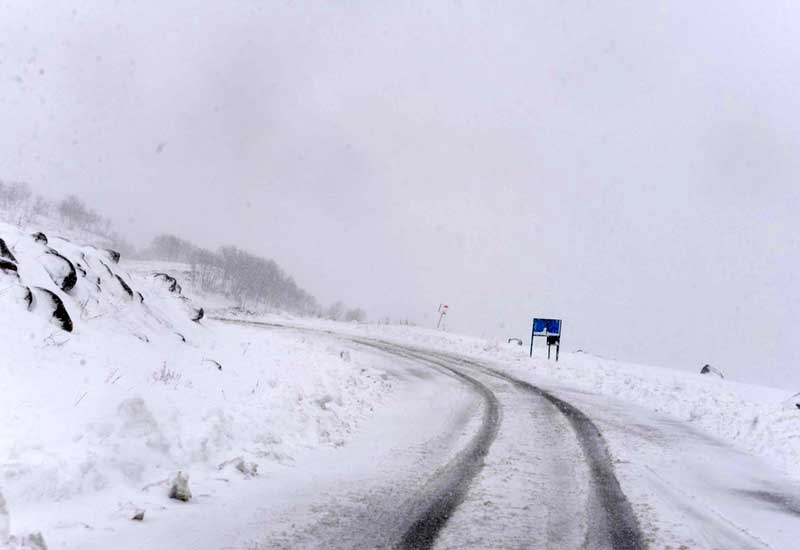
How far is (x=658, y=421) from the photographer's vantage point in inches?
443

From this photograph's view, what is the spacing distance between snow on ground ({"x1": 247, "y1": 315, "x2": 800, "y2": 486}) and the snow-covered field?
0.07 m

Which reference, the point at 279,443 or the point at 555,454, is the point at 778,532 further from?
the point at 279,443

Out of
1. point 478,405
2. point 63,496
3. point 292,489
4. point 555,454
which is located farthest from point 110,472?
point 478,405

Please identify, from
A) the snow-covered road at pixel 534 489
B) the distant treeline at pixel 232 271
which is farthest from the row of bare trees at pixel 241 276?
the snow-covered road at pixel 534 489

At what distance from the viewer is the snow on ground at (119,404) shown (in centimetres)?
438

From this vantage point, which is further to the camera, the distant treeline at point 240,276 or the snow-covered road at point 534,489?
the distant treeline at point 240,276

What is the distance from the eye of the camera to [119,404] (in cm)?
568

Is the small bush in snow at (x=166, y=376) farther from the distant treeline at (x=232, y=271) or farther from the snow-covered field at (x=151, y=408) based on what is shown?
the distant treeline at (x=232, y=271)

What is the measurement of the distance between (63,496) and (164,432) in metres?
1.59

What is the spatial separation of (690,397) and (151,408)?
1369 centimetres

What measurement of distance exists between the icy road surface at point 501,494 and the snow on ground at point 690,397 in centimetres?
92

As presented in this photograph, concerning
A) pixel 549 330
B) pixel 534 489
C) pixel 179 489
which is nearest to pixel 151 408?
pixel 179 489

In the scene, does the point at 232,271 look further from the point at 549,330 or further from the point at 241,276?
the point at 549,330

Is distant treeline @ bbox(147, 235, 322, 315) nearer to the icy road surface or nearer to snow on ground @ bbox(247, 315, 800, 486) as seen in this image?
snow on ground @ bbox(247, 315, 800, 486)
